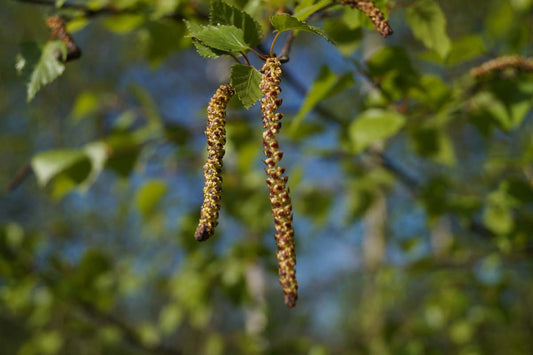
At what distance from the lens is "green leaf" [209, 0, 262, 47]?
A: 0.47 m

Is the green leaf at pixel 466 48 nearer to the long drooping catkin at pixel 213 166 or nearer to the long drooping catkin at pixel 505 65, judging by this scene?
the long drooping catkin at pixel 505 65

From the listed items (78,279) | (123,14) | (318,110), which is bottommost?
(78,279)

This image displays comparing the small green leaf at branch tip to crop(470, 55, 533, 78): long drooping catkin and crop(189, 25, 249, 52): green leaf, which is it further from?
crop(470, 55, 533, 78): long drooping catkin

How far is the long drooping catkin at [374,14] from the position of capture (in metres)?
0.43

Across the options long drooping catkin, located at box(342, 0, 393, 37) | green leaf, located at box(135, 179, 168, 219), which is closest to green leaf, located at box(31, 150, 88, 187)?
green leaf, located at box(135, 179, 168, 219)

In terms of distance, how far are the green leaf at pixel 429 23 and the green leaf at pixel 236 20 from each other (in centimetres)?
33

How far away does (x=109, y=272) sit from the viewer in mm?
1602

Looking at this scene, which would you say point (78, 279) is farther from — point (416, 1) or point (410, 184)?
point (416, 1)

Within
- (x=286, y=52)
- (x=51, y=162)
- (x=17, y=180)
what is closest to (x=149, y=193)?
(x=51, y=162)

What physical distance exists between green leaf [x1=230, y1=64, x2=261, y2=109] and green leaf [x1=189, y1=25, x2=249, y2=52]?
22 millimetres

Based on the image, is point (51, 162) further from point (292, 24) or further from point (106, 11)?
point (292, 24)

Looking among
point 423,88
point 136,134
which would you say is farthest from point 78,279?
point 423,88

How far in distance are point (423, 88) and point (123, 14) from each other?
621mm

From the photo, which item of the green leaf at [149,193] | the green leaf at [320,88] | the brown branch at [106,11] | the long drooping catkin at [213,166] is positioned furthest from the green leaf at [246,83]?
the green leaf at [149,193]
